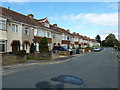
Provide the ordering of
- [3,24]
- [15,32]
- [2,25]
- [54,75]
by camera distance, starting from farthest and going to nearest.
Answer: [15,32], [3,24], [2,25], [54,75]

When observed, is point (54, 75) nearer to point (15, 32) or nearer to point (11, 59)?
point (11, 59)

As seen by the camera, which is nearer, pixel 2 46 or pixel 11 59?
pixel 11 59

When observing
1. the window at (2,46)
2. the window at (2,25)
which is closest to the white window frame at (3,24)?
the window at (2,25)

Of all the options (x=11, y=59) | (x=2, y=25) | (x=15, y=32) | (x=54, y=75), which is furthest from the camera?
(x=15, y=32)

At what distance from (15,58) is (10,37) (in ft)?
21.6

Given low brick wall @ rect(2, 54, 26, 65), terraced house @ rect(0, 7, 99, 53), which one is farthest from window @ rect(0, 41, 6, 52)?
low brick wall @ rect(2, 54, 26, 65)

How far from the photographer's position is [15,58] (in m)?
14.4

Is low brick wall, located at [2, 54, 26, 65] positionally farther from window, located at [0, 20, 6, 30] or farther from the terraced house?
window, located at [0, 20, 6, 30]

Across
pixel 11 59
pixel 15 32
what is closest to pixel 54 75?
pixel 11 59

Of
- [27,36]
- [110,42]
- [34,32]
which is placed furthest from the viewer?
[110,42]

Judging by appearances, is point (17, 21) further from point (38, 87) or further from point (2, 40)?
point (38, 87)

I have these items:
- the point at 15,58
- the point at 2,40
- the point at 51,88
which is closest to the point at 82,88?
the point at 51,88

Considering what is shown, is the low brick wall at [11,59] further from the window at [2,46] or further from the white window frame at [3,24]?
the white window frame at [3,24]

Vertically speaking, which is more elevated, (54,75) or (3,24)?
(3,24)
